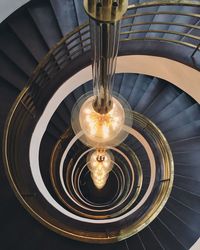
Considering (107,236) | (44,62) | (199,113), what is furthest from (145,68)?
(107,236)

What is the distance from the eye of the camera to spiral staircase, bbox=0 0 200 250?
4.13 metres

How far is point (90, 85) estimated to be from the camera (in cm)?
623

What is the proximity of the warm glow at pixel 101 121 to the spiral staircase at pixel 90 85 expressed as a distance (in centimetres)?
163

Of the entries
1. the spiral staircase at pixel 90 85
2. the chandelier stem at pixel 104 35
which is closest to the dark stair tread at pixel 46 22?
the spiral staircase at pixel 90 85

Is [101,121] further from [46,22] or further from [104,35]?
[46,22]

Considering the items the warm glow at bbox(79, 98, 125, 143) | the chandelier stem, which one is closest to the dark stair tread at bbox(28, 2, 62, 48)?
the warm glow at bbox(79, 98, 125, 143)

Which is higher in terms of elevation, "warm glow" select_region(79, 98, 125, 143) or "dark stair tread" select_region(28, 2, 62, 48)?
"dark stair tread" select_region(28, 2, 62, 48)

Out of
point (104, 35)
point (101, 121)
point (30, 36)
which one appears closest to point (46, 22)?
point (30, 36)

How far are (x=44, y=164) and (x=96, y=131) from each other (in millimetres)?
4057

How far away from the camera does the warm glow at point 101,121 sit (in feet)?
7.60

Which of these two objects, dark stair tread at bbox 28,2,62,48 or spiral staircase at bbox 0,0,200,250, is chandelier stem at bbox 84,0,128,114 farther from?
dark stair tread at bbox 28,2,62,48

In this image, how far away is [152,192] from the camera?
587cm

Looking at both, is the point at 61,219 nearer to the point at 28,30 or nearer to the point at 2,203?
the point at 2,203

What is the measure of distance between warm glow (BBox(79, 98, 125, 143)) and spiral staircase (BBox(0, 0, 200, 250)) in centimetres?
163
